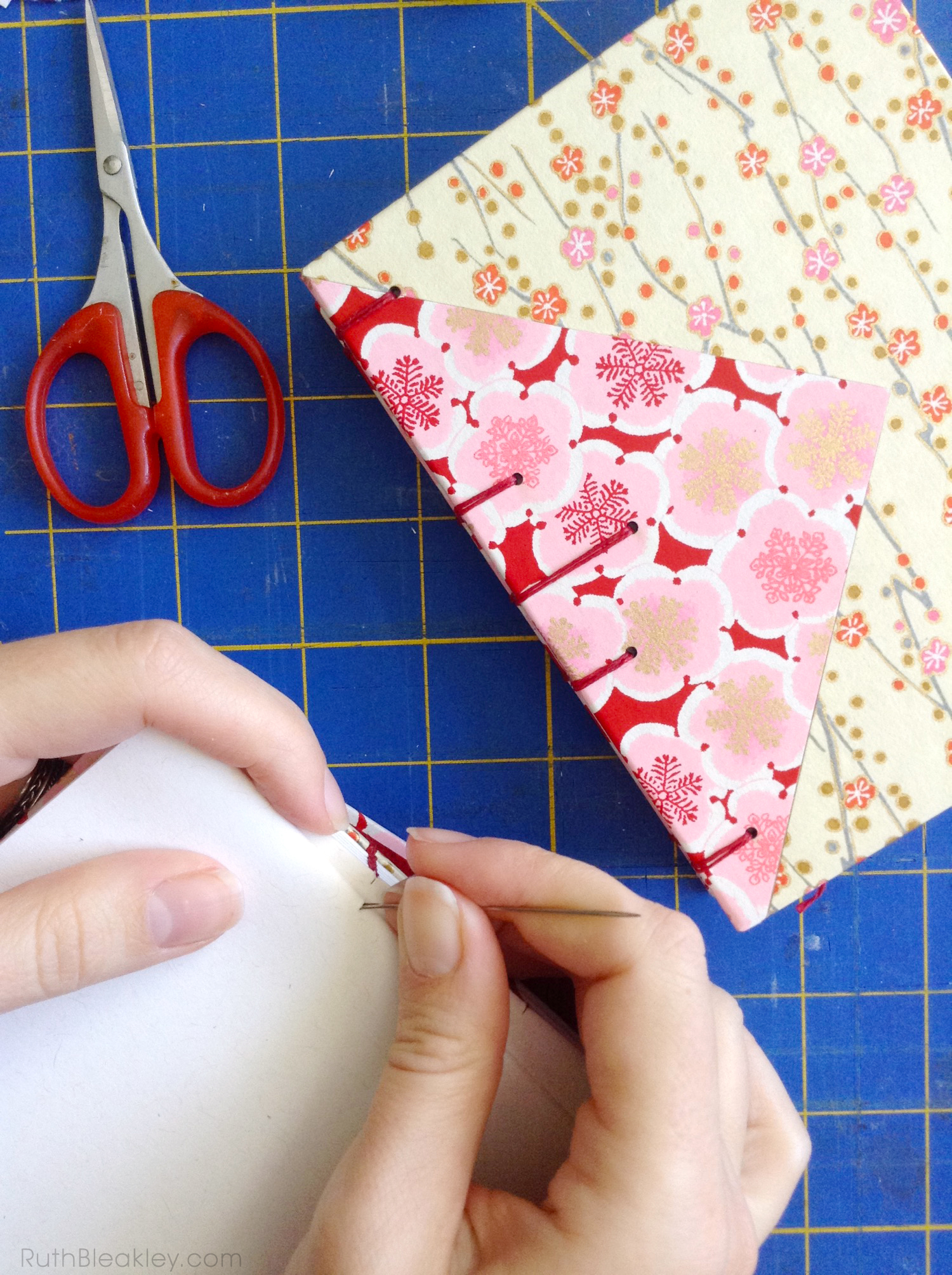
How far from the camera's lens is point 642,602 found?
0.75 meters

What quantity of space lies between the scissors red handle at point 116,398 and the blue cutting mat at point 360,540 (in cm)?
3

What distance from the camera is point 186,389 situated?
0.83 meters

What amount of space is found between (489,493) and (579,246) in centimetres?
23

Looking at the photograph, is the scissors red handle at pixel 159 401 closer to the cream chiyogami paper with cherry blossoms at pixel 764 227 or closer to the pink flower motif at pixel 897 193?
the cream chiyogami paper with cherry blossoms at pixel 764 227

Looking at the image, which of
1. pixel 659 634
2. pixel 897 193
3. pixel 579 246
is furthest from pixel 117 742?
pixel 897 193

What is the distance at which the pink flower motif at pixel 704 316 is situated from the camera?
74cm

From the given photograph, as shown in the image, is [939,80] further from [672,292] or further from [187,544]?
[187,544]

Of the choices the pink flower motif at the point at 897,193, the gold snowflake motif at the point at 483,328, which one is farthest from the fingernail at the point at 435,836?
the pink flower motif at the point at 897,193

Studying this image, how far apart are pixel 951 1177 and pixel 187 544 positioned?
1055 millimetres

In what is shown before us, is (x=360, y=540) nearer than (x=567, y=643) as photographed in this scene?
No

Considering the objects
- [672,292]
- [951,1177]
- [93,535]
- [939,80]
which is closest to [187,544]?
[93,535]

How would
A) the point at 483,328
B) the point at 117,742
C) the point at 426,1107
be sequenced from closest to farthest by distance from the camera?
the point at 426,1107
the point at 117,742
the point at 483,328

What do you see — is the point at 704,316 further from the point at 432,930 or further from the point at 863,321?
the point at 432,930
